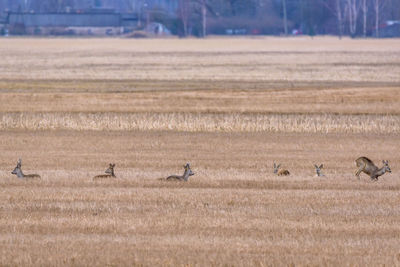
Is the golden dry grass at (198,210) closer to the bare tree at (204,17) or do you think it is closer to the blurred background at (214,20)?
the bare tree at (204,17)

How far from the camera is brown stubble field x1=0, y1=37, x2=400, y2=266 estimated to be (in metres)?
12.0

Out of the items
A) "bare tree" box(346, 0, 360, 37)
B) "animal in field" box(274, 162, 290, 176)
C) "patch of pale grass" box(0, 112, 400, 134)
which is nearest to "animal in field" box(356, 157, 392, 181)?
"animal in field" box(274, 162, 290, 176)

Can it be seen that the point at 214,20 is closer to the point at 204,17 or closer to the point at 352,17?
the point at 204,17

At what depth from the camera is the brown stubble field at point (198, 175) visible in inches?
473

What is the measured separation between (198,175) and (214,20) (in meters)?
149

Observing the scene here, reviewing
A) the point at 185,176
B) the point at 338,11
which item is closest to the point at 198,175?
the point at 185,176

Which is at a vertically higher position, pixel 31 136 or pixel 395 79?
pixel 395 79

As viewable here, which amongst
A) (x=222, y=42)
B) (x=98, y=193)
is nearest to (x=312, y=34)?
(x=222, y=42)

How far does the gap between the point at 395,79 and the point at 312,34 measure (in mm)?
99329

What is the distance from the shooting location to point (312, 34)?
513 ft

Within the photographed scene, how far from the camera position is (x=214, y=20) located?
166m

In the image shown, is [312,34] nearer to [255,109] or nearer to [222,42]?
[222,42]

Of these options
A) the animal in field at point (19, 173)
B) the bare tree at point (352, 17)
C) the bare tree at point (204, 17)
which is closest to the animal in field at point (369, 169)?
the animal in field at point (19, 173)

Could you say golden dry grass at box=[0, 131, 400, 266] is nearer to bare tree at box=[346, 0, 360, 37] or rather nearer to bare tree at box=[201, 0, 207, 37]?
bare tree at box=[346, 0, 360, 37]
